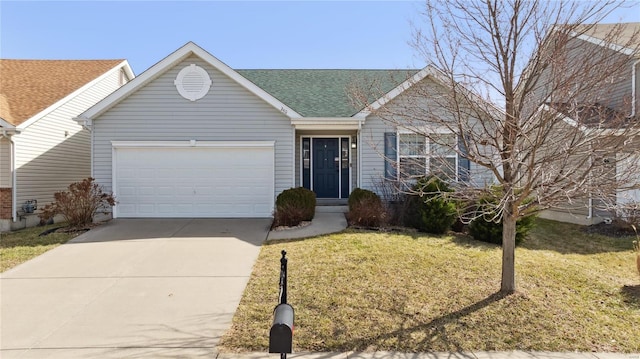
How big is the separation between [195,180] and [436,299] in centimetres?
833

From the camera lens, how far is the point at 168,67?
11211mm


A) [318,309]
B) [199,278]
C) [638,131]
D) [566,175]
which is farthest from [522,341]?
[199,278]

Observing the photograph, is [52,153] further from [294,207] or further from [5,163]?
[294,207]

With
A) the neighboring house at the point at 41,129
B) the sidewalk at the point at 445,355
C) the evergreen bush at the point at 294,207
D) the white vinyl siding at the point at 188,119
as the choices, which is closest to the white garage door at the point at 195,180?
the white vinyl siding at the point at 188,119

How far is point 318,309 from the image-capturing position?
16.3ft

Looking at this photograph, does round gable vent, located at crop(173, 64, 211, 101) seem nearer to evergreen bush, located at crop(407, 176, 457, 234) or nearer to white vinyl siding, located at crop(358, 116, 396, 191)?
white vinyl siding, located at crop(358, 116, 396, 191)

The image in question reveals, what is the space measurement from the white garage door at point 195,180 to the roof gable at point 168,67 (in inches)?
46.6

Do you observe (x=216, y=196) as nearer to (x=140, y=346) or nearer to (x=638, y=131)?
(x=140, y=346)

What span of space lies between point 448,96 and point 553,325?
3.26 metres

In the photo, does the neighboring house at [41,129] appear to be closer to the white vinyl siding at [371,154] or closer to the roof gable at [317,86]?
the roof gable at [317,86]

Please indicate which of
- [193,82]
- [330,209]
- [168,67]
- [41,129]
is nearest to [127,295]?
[330,209]

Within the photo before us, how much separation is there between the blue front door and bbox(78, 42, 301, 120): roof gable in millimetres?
2107

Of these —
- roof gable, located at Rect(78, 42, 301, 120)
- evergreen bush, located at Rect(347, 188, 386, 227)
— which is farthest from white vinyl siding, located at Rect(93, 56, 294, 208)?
evergreen bush, located at Rect(347, 188, 386, 227)

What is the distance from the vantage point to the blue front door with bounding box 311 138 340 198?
13.0 metres
